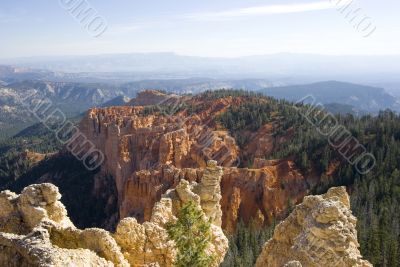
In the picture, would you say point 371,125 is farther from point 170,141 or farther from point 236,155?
point 170,141

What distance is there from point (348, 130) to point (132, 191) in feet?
126

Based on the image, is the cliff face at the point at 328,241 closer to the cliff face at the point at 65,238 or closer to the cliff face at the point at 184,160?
the cliff face at the point at 65,238

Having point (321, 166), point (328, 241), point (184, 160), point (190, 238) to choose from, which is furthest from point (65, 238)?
point (184, 160)

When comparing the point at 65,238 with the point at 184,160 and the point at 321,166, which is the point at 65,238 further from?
the point at 184,160

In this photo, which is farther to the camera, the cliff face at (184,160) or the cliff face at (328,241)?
the cliff face at (184,160)

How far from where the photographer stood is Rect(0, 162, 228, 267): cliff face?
1177cm

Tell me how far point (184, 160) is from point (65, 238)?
6020 cm

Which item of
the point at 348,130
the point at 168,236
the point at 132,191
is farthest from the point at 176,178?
the point at 168,236

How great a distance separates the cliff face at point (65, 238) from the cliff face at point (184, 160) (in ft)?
104

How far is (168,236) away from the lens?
18.1 meters

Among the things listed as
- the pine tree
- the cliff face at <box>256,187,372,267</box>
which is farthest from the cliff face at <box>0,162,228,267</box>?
the cliff face at <box>256,187,372,267</box>

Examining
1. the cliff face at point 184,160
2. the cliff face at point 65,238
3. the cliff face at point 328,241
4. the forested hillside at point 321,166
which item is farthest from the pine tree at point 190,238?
the cliff face at point 184,160

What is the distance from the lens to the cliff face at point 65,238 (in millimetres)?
11773

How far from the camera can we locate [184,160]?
74.8 meters
